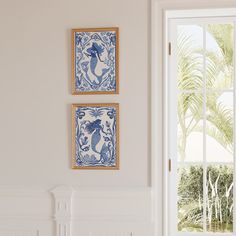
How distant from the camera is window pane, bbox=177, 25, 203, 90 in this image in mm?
3500

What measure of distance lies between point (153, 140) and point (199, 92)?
48cm

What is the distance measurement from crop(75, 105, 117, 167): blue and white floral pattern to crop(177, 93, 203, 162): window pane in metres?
0.48

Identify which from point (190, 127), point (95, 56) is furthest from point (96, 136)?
point (190, 127)

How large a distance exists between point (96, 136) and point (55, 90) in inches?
16.3

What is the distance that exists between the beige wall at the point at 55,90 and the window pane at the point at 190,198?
0.33 m

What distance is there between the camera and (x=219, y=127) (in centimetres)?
347

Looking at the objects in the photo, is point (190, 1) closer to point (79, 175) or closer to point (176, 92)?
point (176, 92)

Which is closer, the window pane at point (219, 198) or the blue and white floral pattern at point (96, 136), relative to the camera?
the blue and white floral pattern at point (96, 136)

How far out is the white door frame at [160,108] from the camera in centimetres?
333

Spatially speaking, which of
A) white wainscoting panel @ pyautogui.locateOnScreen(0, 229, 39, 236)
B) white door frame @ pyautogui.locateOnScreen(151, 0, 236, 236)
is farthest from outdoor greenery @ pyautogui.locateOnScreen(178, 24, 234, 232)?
white wainscoting panel @ pyautogui.locateOnScreen(0, 229, 39, 236)

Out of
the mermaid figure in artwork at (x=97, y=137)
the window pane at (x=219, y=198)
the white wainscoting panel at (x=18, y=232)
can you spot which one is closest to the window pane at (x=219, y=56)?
the window pane at (x=219, y=198)

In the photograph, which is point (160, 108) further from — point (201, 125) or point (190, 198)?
point (190, 198)

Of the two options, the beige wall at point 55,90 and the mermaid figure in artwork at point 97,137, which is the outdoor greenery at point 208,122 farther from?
the mermaid figure in artwork at point 97,137

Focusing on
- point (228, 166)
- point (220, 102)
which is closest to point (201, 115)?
point (220, 102)
